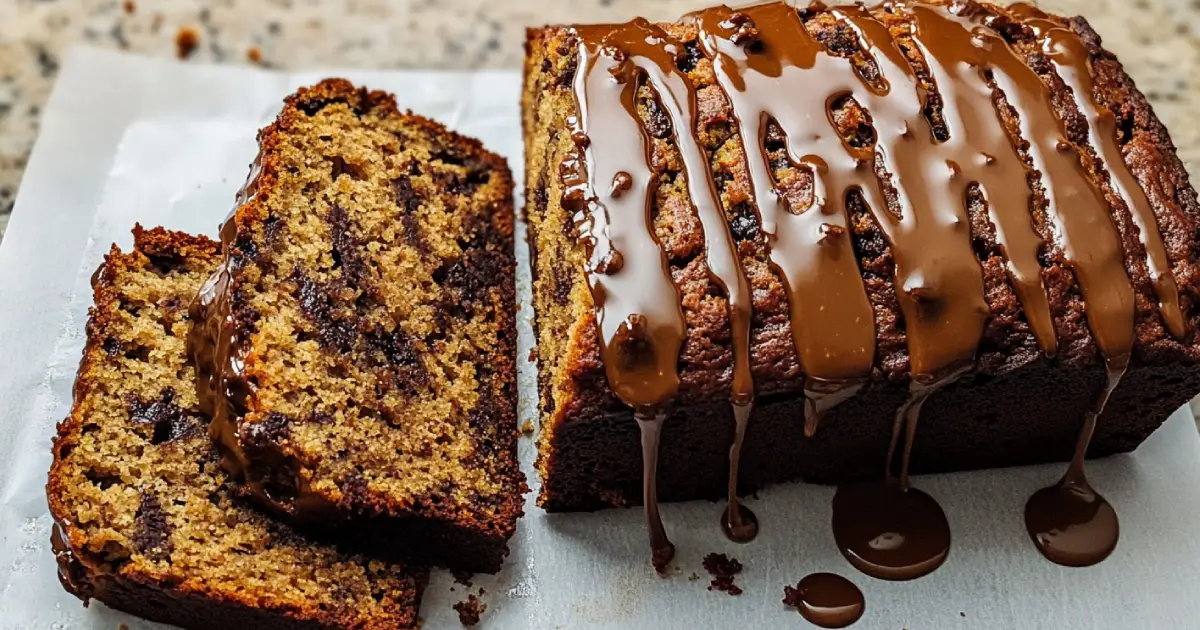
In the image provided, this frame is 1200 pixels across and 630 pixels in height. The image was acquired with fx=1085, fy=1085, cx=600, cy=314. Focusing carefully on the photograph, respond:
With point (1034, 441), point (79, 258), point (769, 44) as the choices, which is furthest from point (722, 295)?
point (79, 258)

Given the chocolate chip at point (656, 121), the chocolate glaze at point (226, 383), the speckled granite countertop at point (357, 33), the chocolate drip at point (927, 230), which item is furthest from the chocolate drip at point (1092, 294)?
the chocolate glaze at point (226, 383)

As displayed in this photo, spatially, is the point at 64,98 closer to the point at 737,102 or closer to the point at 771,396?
the point at 737,102

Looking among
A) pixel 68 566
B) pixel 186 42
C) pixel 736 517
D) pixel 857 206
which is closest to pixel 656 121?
pixel 857 206

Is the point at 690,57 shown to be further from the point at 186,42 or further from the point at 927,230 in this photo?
the point at 186,42

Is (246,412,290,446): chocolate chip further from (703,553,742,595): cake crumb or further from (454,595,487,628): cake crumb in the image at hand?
(703,553,742,595): cake crumb

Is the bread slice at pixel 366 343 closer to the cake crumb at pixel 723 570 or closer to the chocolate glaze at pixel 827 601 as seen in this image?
the cake crumb at pixel 723 570

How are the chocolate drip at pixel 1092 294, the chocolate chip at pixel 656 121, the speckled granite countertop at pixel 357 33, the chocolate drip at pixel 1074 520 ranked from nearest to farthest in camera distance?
the chocolate drip at pixel 1092 294
the chocolate chip at pixel 656 121
the chocolate drip at pixel 1074 520
the speckled granite countertop at pixel 357 33
